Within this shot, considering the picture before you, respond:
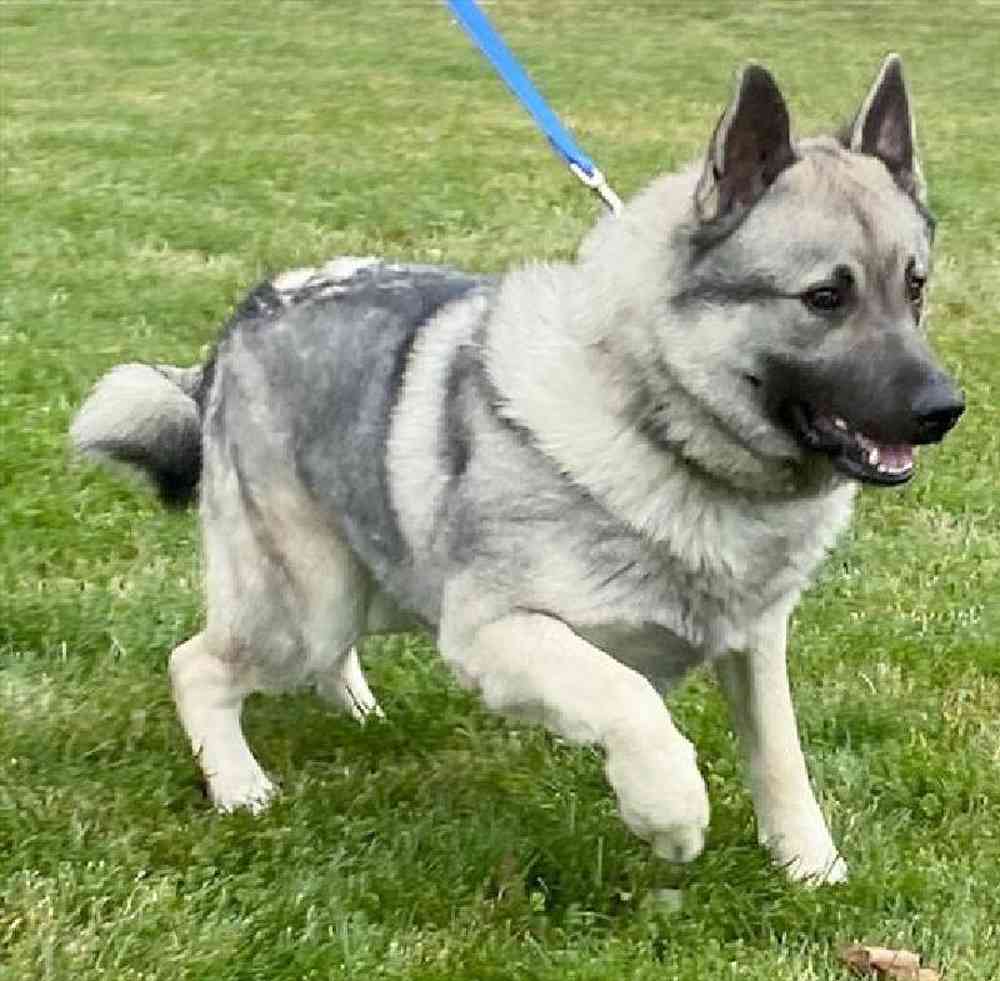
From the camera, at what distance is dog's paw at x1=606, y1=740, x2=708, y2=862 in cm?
335

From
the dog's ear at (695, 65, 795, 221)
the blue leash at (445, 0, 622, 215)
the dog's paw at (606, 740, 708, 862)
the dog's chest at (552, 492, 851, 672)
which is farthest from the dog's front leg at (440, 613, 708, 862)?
the blue leash at (445, 0, 622, 215)

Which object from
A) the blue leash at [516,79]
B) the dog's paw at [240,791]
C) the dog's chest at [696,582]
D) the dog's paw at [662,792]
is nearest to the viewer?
the dog's paw at [662,792]

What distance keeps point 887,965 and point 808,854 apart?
0.41 m

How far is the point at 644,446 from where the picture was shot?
3.72 meters

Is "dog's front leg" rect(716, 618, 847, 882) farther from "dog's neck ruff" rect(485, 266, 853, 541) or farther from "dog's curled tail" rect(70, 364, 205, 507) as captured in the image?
"dog's curled tail" rect(70, 364, 205, 507)

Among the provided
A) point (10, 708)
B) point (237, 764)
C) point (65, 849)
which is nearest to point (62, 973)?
point (65, 849)

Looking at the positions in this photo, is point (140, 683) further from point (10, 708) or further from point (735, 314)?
point (735, 314)

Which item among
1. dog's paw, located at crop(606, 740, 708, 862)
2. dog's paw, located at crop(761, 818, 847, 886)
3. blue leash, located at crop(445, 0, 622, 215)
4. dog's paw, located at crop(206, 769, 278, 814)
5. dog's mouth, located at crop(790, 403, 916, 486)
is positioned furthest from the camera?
blue leash, located at crop(445, 0, 622, 215)

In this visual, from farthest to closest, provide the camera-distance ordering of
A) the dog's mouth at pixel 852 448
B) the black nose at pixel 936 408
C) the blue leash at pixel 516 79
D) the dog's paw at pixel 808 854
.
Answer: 1. the blue leash at pixel 516 79
2. the dog's paw at pixel 808 854
3. the dog's mouth at pixel 852 448
4. the black nose at pixel 936 408

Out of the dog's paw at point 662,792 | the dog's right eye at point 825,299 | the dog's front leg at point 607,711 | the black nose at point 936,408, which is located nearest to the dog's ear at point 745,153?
the dog's right eye at point 825,299

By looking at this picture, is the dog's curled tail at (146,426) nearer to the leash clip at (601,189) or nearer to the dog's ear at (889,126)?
the leash clip at (601,189)

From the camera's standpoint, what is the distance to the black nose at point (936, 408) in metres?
3.46

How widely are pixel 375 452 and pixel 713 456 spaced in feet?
2.47

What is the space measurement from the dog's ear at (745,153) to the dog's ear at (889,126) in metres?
0.25
